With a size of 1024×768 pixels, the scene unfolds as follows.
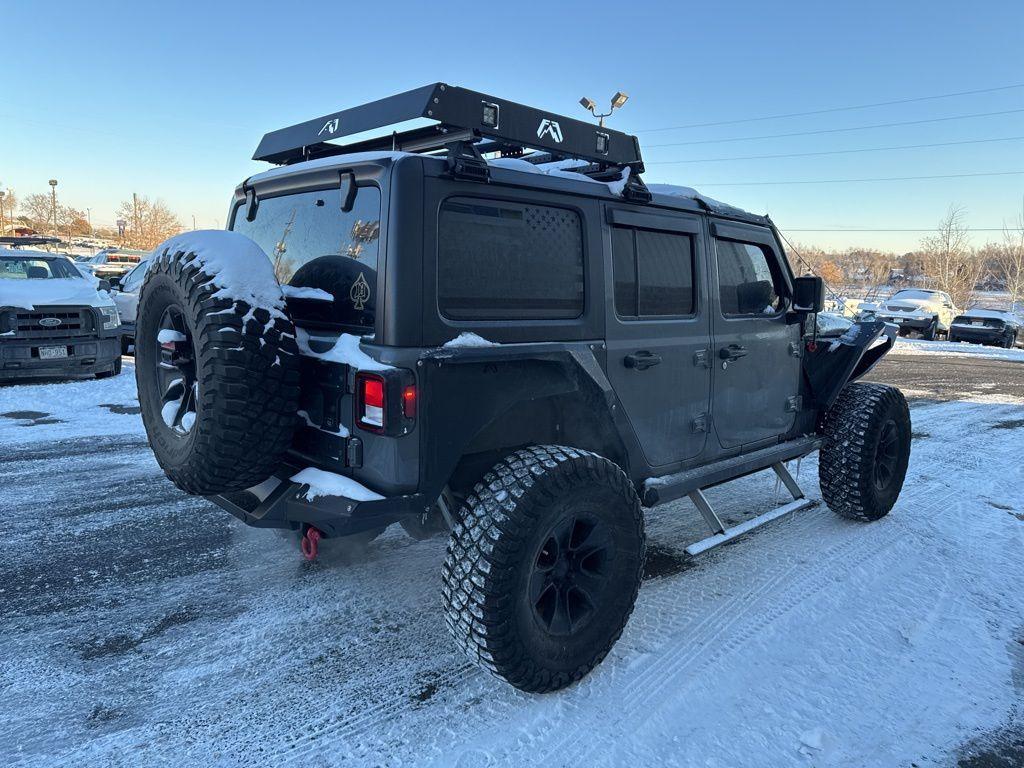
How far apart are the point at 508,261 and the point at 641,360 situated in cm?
88

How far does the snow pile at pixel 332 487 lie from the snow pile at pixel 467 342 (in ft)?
2.00

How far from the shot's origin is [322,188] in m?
2.95

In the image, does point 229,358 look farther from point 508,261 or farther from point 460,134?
point 460,134

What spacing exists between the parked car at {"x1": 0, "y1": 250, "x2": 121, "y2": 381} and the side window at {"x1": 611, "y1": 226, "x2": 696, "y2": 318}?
8554mm

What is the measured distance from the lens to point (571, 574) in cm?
281

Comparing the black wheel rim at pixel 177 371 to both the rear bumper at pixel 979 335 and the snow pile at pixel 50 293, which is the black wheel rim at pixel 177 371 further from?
the rear bumper at pixel 979 335

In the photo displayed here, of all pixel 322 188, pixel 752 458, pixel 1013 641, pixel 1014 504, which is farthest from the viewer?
pixel 1014 504

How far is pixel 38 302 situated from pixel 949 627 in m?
10.1

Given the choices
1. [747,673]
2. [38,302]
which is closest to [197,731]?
[747,673]

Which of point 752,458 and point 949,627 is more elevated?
point 752,458

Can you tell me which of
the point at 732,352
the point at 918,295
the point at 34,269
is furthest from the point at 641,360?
the point at 918,295

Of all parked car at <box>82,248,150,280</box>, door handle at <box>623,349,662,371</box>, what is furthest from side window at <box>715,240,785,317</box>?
parked car at <box>82,248,150,280</box>

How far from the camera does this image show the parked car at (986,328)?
809 inches

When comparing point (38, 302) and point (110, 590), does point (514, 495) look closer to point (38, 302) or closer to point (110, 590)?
point (110, 590)
